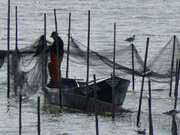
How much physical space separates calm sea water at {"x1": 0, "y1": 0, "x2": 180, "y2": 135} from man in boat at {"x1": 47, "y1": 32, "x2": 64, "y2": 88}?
0.68m

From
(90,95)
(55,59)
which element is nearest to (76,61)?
(55,59)

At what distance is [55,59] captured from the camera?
1941 cm

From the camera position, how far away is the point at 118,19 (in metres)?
42.3

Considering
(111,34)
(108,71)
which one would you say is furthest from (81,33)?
(108,71)

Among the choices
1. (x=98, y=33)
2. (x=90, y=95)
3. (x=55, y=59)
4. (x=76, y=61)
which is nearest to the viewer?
(x=90, y=95)

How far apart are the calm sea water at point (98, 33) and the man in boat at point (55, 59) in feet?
2.23

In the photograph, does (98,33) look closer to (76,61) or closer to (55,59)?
(76,61)

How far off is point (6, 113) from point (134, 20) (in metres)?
22.3

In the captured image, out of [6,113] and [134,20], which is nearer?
[6,113]

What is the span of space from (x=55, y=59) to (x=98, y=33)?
679 inches

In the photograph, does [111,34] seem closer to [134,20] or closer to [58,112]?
[134,20]

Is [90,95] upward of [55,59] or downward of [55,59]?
downward

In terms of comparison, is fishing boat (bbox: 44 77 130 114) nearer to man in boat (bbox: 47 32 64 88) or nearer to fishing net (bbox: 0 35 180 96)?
man in boat (bbox: 47 32 64 88)

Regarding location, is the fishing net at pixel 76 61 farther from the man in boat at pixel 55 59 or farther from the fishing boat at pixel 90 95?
the fishing boat at pixel 90 95
